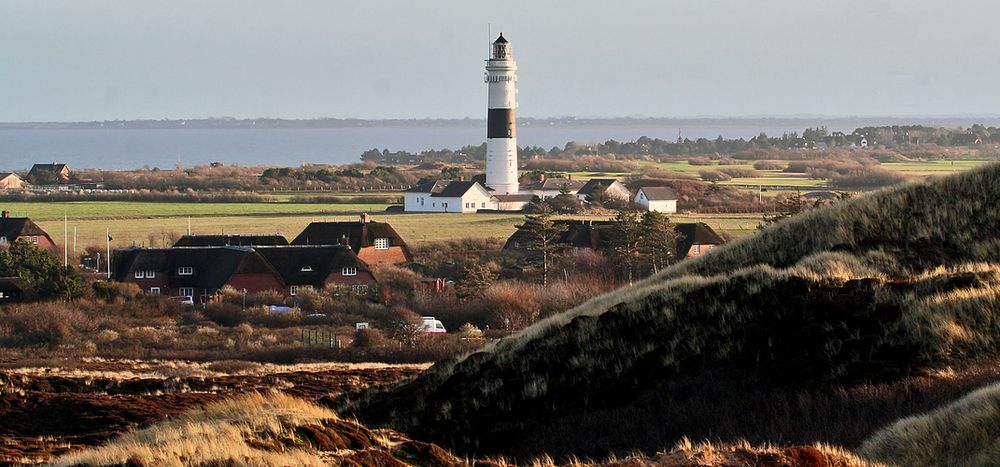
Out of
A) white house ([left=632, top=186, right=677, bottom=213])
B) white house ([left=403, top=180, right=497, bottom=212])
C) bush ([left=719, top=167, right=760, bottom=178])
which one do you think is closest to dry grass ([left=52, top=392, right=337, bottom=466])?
white house ([left=632, top=186, right=677, bottom=213])

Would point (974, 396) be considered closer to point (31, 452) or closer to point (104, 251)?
point (31, 452)

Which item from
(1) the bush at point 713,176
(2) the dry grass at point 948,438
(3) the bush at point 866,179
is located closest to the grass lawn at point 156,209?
(1) the bush at point 713,176

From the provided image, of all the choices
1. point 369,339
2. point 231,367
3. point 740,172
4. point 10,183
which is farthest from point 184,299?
point 740,172

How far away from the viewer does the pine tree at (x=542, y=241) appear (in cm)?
6481

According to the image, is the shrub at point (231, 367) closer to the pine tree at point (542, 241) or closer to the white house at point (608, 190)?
the pine tree at point (542, 241)

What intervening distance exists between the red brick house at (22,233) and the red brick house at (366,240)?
1226 centimetres

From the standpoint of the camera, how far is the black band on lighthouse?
312 feet

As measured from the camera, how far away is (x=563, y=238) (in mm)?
69500

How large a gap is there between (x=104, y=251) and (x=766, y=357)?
56.0 m

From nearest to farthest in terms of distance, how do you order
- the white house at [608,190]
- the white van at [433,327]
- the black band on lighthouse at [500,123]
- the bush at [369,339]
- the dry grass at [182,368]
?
1. the dry grass at [182,368]
2. the bush at [369,339]
3. the white van at [433,327]
4. the black band on lighthouse at [500,123]
5. the white house at [608,190]

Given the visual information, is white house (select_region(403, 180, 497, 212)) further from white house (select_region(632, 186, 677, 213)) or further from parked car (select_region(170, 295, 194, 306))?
parked car (select_region(170, 295, 194, 306))

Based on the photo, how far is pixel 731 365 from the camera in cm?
1581

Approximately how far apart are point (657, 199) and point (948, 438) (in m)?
86.4

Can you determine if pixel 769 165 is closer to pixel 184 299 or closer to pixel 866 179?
pixel 866 179
